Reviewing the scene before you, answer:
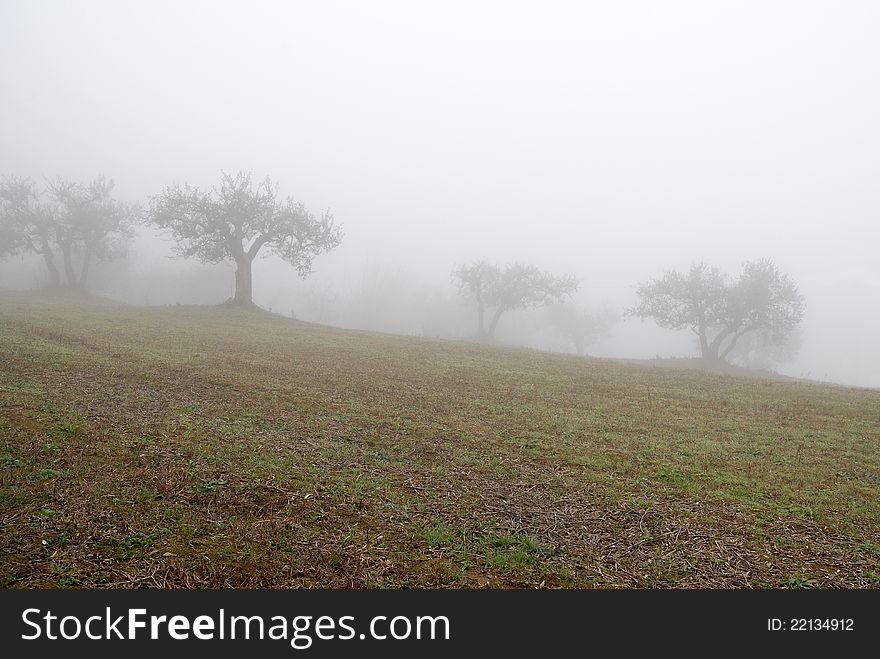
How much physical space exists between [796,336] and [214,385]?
90920 mm

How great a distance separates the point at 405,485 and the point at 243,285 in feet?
140

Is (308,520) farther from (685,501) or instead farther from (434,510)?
(685,501)

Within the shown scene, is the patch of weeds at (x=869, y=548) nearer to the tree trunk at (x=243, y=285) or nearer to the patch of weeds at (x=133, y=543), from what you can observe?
the patch of weeds at (x=133, y=543)

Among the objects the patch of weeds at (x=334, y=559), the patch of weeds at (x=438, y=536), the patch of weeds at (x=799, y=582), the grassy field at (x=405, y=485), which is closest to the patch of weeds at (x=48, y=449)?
the grassy field at (x=405, y=485)

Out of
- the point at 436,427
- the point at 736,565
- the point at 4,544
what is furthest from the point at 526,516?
the point at 4,544

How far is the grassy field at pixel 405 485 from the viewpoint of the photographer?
5098 mm

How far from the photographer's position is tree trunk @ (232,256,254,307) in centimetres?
4491

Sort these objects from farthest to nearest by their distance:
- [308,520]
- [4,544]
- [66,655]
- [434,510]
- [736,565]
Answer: [434,510], [308,520], [736,565], [4,544], [66,655]

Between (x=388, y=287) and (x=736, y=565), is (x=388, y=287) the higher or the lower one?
the higher one

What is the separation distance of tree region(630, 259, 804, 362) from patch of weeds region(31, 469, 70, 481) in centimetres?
5971

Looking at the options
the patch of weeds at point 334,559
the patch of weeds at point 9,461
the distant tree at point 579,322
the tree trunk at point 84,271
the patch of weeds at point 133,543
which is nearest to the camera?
the patch of weeds at point 133,543

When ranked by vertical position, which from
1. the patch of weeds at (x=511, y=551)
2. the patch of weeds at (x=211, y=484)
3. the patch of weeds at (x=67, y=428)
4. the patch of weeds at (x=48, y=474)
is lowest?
the patch of weeds at (x=511, y=551)

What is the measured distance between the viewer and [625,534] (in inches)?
245

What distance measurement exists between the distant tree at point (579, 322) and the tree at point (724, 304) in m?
33.2
